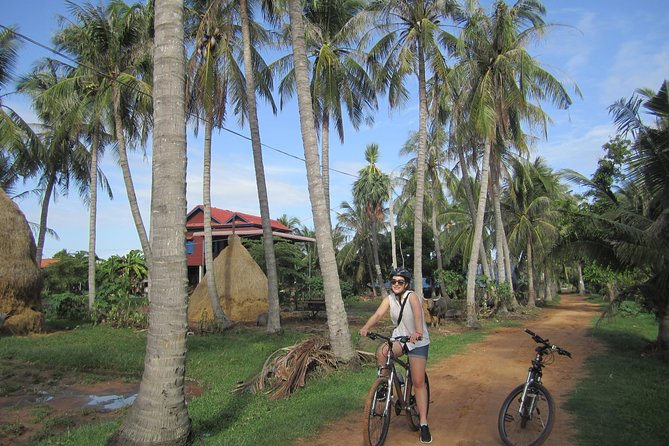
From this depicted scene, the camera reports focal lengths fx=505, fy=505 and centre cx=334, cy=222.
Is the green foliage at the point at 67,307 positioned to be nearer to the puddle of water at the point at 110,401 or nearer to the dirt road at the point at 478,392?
the puddle of water at the point at 110,401

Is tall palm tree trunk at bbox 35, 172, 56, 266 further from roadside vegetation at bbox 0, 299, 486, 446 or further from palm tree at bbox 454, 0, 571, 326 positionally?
palm tree at bbox 454, 0, 571, 326

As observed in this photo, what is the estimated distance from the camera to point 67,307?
65.2 ft

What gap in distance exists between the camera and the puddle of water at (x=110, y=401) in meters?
7.77

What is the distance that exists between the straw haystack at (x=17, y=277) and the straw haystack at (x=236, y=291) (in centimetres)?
540

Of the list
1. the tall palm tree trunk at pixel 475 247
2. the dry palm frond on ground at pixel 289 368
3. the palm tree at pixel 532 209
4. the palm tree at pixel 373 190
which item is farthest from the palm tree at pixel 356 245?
the dry palm frond on ground at pixel 289 368

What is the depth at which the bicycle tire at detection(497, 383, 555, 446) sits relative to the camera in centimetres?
516

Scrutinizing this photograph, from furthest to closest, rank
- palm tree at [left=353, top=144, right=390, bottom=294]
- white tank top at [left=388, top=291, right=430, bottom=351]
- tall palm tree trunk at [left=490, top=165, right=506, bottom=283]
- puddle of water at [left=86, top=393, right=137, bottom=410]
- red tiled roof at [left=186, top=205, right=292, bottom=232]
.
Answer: palm tree at [left=353, top=144, right=390, bottom=294] → red tiled roof at [left=186, top=205, right=292, bottom=232] → tall palm tree trunk at [left=490, top=165, right=506, bottom=283] → puddle of water at [left=86, top=393, right=137, bottom=410] → white tank top at [left=388, top=291, right=430, bottom=351]

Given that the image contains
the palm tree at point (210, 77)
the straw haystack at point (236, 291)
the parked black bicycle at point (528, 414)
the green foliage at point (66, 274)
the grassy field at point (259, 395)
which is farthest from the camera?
the green foliage at point (66, 274)

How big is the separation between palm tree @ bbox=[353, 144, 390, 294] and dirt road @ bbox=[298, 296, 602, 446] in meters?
24.8

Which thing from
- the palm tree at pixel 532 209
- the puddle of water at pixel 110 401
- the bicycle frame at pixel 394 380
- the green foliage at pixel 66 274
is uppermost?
the palm tree at pixel 532 209

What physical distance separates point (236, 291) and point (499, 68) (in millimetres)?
13114

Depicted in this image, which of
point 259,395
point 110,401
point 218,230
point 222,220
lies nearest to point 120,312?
point 110,401

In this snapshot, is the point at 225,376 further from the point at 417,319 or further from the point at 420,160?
the point at 420,160

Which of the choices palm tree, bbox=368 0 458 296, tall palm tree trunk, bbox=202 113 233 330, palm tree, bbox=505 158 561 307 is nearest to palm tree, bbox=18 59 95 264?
tall palm tree trunk, bbox=202 113 233 330
